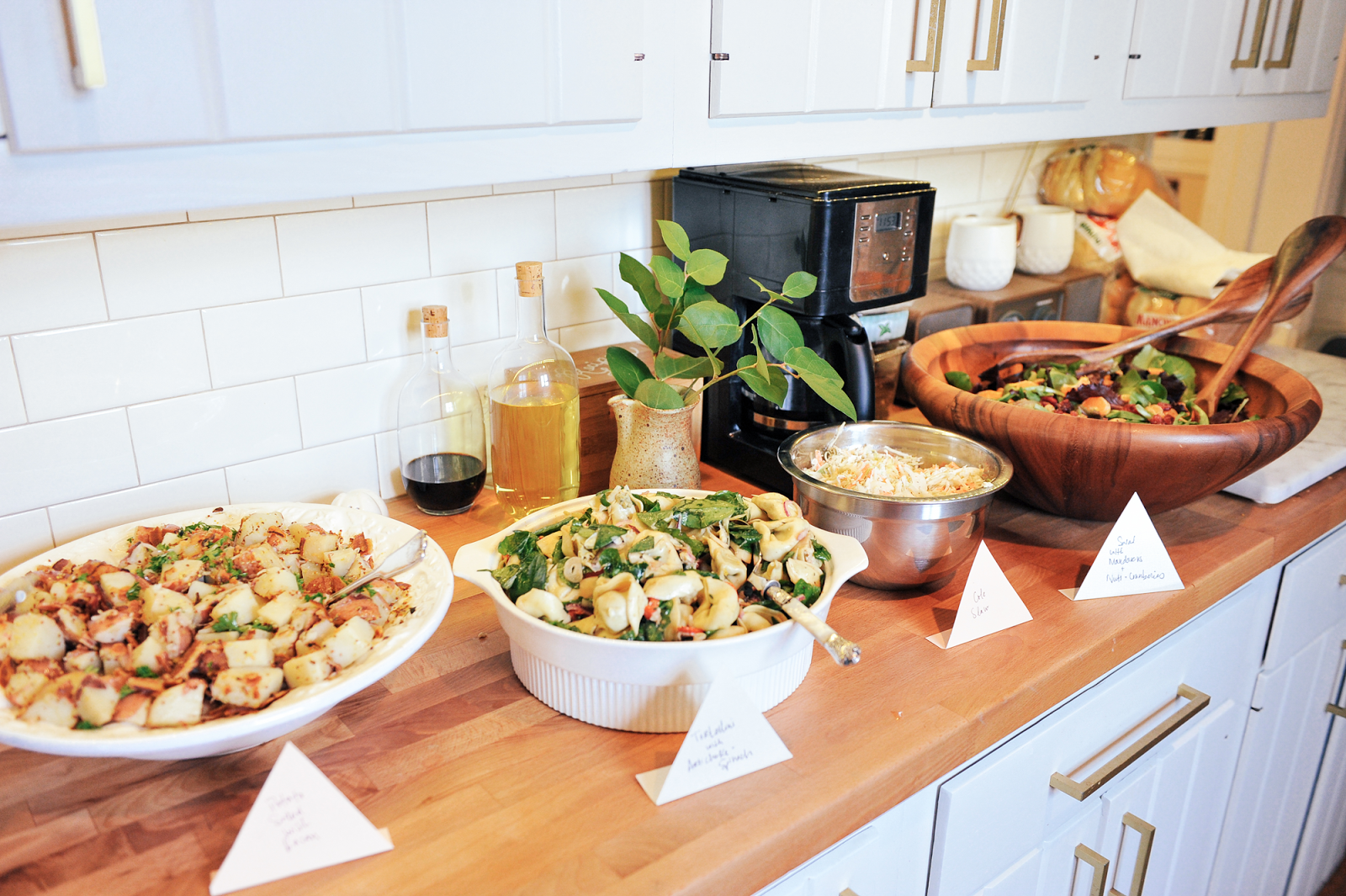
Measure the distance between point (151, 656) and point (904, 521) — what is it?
0.72 meters

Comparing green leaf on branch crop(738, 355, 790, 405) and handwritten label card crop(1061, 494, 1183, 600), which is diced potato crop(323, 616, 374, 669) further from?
handwritten label card crop(1061, 494, 1183, 600)

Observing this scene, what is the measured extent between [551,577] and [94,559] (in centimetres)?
46

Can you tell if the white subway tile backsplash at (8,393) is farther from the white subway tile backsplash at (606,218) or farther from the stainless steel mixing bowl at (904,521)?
the stainless steel mixing bowl at (904,521)

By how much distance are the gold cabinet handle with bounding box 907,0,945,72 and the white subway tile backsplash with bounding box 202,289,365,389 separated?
779 mm

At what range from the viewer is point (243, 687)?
2.42 ft

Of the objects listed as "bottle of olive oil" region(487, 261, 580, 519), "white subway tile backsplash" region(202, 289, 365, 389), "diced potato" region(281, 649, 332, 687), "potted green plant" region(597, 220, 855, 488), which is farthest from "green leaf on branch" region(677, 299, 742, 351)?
"diced potato" region(281, 649, 332, 687)

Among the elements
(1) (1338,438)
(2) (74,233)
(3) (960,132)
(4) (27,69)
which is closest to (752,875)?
(4) (27,69)

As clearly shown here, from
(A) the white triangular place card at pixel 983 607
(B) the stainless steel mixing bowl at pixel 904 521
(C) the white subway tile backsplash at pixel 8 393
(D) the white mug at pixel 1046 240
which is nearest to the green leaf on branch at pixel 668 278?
(B) the stainless steel mixing bowl at pixel 904 521

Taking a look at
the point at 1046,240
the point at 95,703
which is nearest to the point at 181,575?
the point at 95,703

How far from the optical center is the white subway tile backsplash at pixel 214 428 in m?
1.08

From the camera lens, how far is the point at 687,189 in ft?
4.51

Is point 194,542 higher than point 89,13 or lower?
lower

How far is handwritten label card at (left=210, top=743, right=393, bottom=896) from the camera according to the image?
0.69 m

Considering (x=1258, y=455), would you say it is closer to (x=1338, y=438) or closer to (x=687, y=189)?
(x=1338, y=438)
